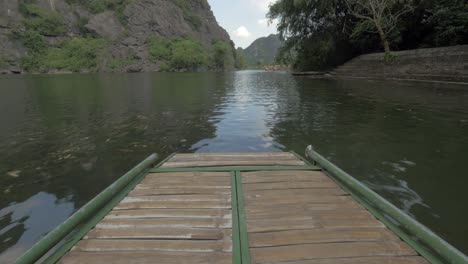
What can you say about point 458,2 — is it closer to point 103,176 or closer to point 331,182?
point 331,182

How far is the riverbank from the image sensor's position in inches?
894

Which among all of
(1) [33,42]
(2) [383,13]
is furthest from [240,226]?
(1) [33,42]

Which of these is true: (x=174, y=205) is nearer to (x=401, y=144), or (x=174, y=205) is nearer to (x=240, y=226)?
(x=240, y=226)

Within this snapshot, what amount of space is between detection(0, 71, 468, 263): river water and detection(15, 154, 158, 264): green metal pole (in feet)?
4.77

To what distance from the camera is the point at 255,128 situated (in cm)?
1109

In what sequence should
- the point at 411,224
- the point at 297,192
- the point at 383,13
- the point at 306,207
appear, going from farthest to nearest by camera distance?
the point at 383,13
the point at 297,192
the point at 306,207
the point at 411,224

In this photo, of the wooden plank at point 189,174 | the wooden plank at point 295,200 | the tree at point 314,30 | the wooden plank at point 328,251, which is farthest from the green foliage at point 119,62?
the wooden plank at point 328,251

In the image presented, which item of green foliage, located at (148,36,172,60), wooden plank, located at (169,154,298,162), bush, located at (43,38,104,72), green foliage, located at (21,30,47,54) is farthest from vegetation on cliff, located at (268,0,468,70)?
green foliage, located at (21,30,47,54)

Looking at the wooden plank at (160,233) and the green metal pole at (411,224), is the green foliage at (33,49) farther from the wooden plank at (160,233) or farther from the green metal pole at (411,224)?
the green metal pole at (411,224)

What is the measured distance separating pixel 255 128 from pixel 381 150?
15.2 ft

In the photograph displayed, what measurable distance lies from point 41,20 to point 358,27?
403 ft

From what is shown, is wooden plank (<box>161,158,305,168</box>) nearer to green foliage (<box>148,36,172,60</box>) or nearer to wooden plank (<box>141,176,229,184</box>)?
wooden plank (<box>141,176,229,184</box>)

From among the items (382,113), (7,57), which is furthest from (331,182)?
(7,57)

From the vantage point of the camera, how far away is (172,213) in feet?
11.8
